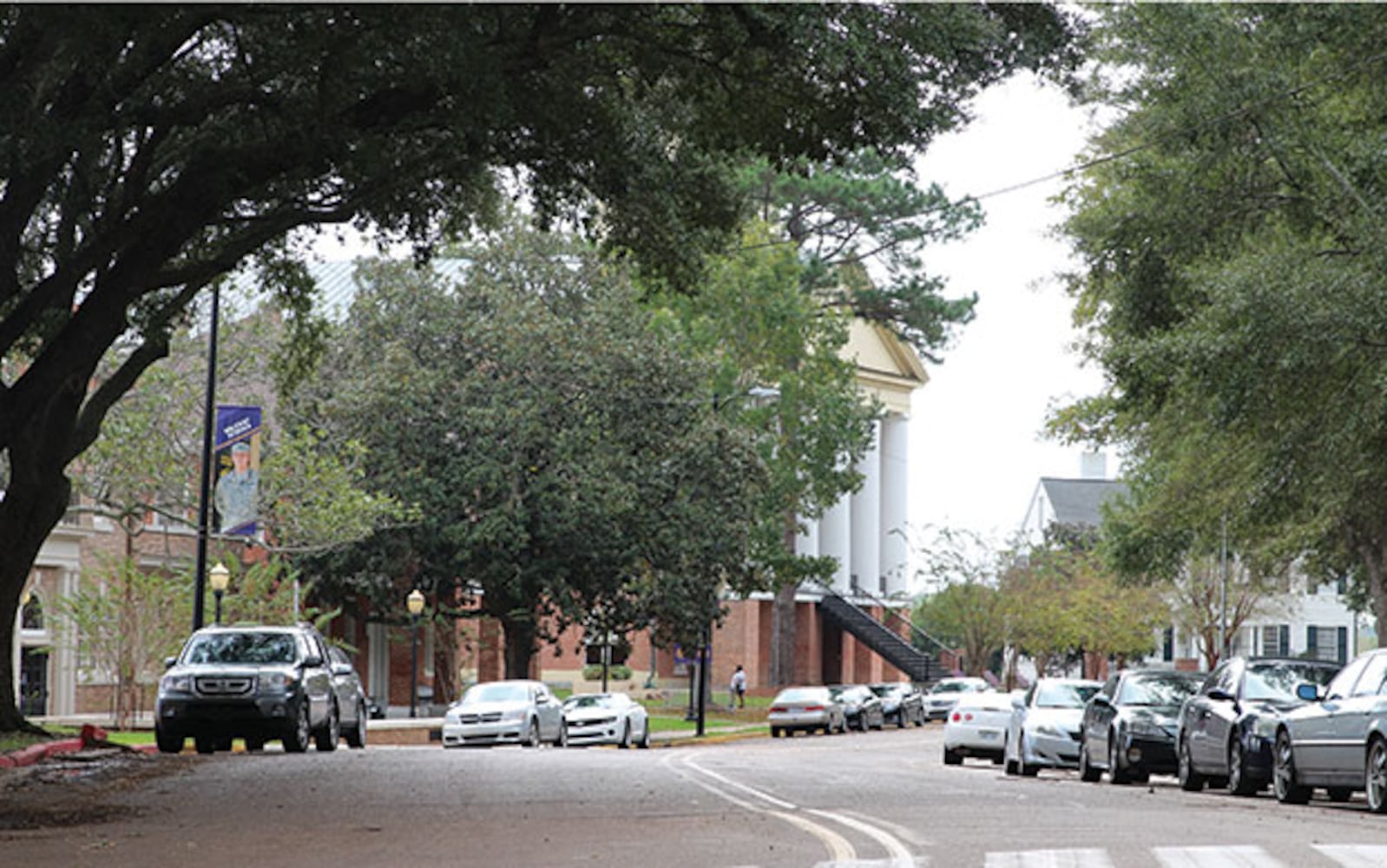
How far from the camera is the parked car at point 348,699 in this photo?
101 ft

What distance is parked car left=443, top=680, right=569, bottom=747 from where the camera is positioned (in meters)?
39.7

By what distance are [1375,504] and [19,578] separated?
700 inches

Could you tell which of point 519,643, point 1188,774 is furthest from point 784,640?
point 1188,774

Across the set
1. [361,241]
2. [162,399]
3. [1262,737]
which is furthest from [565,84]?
[162,399]

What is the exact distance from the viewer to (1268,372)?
85.4 ft

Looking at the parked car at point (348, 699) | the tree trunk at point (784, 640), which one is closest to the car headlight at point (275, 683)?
the parked car at point (348, 699)

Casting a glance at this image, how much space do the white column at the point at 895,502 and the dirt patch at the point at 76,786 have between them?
6322cm

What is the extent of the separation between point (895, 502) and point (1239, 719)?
66.4m

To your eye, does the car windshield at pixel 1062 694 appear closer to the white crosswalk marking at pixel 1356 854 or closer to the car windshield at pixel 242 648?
the car windshield at pixel 242 648

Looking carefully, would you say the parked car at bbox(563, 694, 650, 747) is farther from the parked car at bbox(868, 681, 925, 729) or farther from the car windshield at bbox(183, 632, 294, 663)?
the parked car at bbox(868, 681, 925, 729)

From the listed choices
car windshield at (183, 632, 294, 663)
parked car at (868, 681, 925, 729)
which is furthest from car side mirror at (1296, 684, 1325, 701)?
parked car at (868, 681, 925, 729)

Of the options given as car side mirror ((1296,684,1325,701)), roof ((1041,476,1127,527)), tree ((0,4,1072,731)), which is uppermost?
roof ((1041,476,1127,527))

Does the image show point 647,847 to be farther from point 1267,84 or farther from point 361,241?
point 1267,84

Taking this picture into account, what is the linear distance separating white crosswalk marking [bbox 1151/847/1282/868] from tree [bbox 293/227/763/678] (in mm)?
40102
